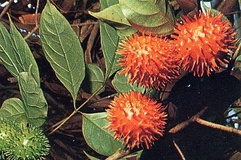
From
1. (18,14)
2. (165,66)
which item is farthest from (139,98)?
(18,14)

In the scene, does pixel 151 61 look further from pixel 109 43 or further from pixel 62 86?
pixel 62 86

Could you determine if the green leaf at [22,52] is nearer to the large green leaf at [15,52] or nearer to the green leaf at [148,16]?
the large green leaf at [15,52]

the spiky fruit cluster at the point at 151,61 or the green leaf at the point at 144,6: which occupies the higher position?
the green leaf at the point at 144,6

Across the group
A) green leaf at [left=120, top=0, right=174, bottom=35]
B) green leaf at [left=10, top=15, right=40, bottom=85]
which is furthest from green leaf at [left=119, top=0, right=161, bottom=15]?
green leaf at [left=10, top=15, right=40, bottom=85]

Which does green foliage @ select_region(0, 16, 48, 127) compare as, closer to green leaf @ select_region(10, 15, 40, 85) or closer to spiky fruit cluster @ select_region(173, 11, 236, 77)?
green leaf @ select_region(10, 15, 40, 85)

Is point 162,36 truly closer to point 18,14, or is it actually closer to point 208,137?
point 208,137

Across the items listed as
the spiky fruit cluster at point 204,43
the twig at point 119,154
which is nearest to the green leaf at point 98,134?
the twig at point 119,154
